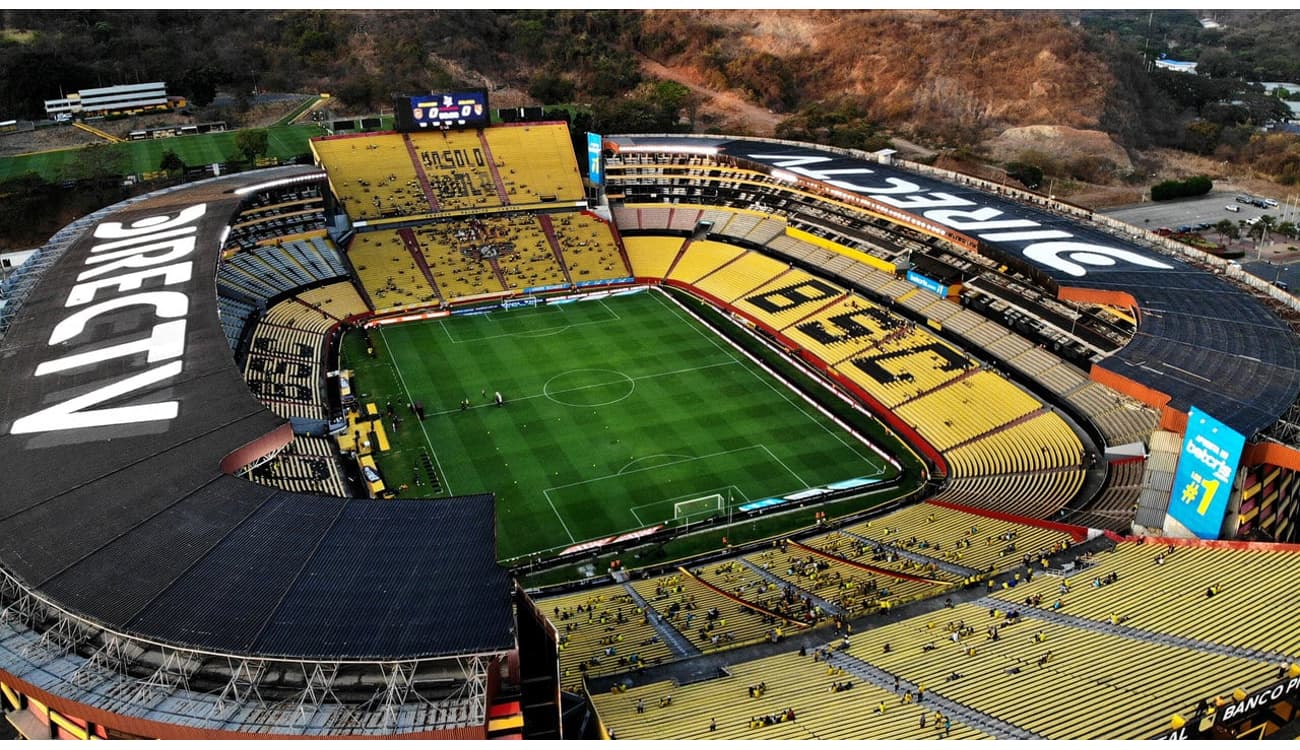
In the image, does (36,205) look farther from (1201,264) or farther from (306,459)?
(1201,264)

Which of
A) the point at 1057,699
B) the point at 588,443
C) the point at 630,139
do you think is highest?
the point at 630,139

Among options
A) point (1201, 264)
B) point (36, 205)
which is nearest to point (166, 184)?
point (36, 205)

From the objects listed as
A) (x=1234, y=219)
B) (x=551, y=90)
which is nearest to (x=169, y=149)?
(x=551, y=90)

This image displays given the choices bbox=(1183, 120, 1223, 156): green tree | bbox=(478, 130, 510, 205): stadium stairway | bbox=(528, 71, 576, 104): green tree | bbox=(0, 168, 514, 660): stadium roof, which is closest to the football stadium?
bbox=(0, 168, 514, 660): stadium roof

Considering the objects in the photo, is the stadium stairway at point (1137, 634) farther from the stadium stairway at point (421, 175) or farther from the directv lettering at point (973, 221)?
the stadium stairway at point (421, 175)

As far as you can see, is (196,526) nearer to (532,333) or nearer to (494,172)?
(532,333)

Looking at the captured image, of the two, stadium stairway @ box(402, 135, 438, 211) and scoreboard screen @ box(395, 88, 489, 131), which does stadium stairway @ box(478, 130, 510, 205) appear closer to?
scoreboard screen @ box(395, 88, 489, 131)
